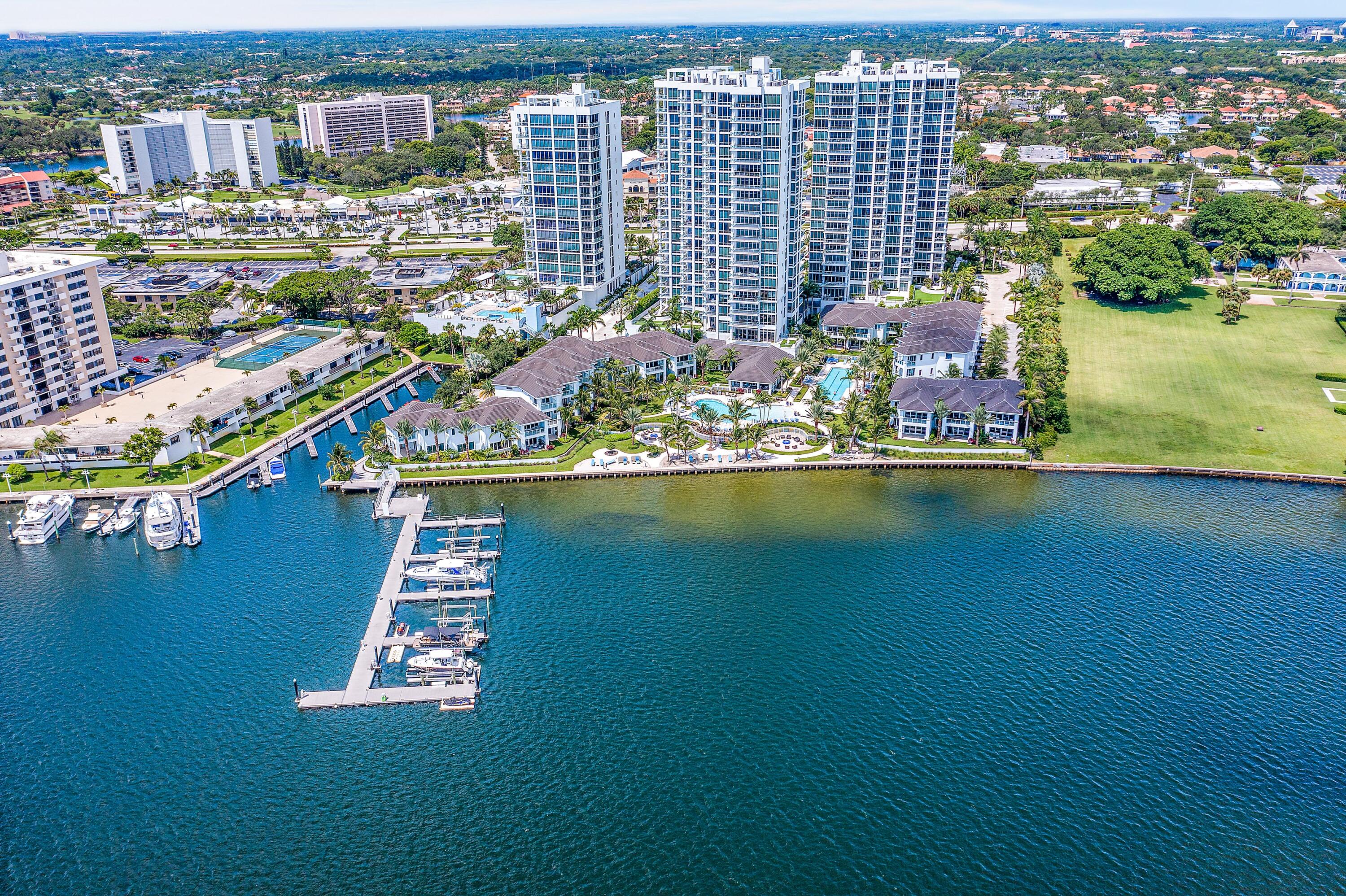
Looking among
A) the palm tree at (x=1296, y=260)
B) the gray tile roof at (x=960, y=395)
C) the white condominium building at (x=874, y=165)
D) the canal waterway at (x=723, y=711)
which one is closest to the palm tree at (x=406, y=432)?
the canal waterway at (x=723, y=711)

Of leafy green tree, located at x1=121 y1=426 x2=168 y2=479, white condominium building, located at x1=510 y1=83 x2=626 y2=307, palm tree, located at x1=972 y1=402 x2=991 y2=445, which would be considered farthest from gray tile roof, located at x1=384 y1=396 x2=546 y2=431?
white condominium building, located at x1=510 y1=83 x2=626 y2=307

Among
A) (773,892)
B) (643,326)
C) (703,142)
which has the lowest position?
(773,892)

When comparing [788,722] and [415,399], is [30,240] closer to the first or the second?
[415,399]

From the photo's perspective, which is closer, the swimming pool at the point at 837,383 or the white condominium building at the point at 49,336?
the white condominium building at the point at 49,336

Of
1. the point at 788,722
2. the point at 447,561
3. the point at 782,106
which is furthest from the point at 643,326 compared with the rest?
the point at 788,722

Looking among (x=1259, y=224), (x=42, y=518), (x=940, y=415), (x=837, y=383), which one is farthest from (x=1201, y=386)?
(x=42, y=518)

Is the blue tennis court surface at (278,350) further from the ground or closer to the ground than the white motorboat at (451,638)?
further from the ground

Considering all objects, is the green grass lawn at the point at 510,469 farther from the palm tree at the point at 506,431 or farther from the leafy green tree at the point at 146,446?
the leafy green tree at the point at 146,446
